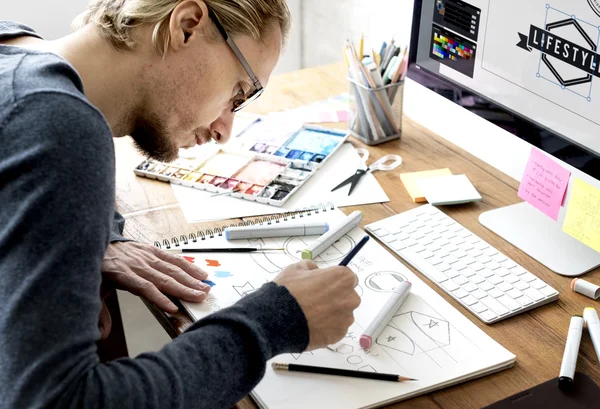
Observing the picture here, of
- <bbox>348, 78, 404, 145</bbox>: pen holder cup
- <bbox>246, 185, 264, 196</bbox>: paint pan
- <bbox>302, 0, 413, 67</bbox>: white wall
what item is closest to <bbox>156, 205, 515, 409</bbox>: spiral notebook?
<bbox>246, 185, 264, 196</bbox>: paint pan

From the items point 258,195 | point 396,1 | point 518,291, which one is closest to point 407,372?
point 518,291

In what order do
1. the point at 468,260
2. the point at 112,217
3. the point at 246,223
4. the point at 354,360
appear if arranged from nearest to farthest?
the point at 112,217, the point at 354,360, the point at 468,260, the point at 246,223

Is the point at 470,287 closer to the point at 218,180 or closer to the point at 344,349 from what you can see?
the point at 344,349

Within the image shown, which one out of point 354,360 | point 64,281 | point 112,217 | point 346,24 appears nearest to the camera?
point 64,281

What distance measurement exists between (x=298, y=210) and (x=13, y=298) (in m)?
0.65

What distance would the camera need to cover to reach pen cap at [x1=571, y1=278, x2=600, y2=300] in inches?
43.1

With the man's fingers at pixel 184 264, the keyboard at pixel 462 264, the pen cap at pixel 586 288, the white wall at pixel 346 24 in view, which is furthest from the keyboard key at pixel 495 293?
the white wall at pixel 346 24

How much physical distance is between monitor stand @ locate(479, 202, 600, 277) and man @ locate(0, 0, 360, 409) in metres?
0.36

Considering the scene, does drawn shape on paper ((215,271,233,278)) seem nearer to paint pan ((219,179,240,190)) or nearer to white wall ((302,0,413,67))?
paint pan ((219,179,240,190))

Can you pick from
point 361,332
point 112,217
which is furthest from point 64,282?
point 361,332

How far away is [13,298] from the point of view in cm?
74

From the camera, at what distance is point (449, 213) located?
1317 millimetres

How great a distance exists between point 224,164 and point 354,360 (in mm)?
618

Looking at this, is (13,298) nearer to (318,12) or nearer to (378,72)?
(378,72)
